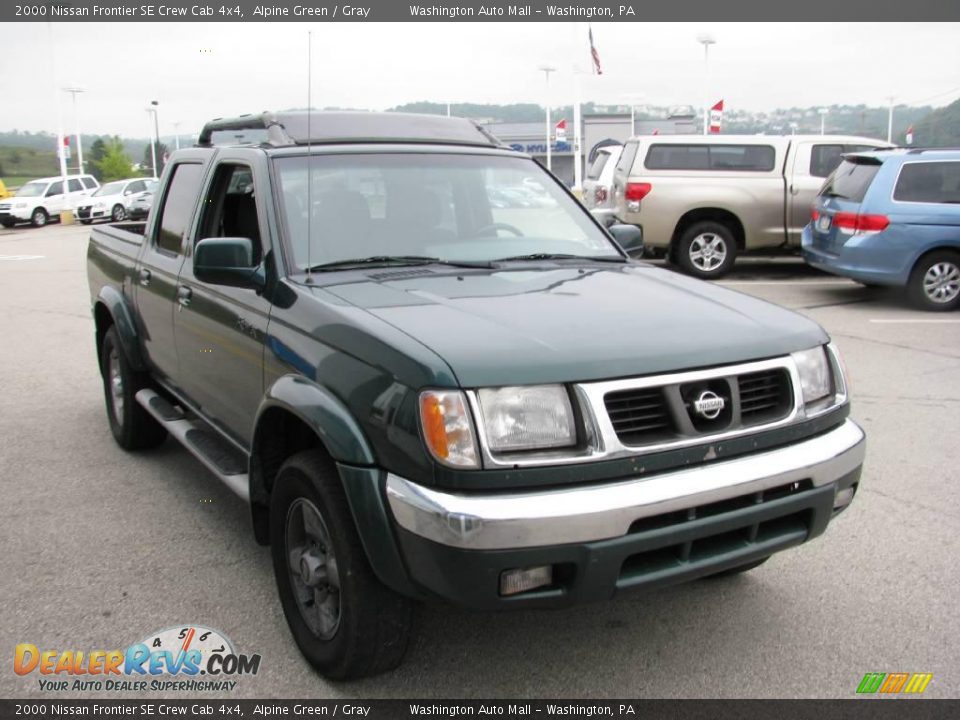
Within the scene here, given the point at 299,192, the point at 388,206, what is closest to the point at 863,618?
the point at 388,206

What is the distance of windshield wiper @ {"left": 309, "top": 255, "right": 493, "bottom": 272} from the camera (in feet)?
11.6

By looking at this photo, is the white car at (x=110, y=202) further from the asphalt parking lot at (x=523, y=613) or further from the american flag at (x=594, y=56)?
the asphalt parking lot at (x=523, y=613)

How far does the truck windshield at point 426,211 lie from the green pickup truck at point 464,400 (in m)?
0.01

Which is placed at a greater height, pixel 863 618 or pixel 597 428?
pixel 597 428

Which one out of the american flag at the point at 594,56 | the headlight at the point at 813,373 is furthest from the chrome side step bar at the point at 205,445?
the american flag at the point at 594,56

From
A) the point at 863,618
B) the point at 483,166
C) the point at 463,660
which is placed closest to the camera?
the point at 463,660

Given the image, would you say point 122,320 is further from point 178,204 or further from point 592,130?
point 592,130

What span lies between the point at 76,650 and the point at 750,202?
450 inches

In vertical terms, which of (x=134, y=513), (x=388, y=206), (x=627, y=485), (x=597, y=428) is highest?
(x=388, y=206)

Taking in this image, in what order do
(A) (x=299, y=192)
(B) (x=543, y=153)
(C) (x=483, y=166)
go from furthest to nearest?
(B) (x=543, y=153) < (C) (x=483, y=166) < (A) (x=299, y=192)

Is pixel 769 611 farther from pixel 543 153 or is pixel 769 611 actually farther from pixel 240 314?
pixel 543 153

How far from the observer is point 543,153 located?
70.3 metres

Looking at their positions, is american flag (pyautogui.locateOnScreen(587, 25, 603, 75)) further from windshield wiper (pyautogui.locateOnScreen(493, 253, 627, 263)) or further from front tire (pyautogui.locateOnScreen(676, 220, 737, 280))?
windshield wiper (pyautogui.locateOnScreen(493, 253, 627, 263))

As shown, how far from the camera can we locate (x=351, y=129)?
13.8ft
